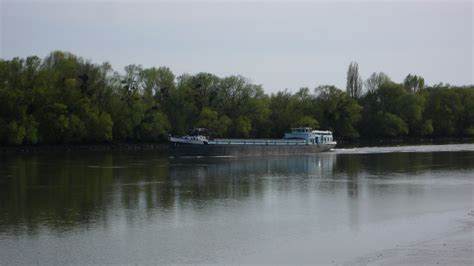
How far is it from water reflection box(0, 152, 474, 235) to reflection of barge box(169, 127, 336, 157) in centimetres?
887

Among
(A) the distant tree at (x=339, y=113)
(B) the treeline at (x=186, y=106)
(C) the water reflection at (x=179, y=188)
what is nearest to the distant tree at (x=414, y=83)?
(B) the treeline at (x=186, y=106)

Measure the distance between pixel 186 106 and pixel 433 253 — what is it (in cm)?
10019

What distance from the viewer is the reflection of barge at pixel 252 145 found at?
8606cm

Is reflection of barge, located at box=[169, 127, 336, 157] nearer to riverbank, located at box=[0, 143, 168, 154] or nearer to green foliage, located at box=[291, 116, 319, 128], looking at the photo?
green foliage, located at box=[291, 116, 319, 128]

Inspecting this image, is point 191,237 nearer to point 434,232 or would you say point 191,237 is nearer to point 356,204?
point 434,232

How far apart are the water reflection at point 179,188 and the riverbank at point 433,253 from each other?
18.3ft

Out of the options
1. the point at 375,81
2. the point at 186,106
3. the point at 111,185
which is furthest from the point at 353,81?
the point at 111,185

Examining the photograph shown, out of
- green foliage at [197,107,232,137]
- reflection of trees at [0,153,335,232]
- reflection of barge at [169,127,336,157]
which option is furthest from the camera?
green foliage at [197,107,232,137]

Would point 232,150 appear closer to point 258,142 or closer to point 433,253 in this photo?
point 258,142

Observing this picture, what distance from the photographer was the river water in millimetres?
26453

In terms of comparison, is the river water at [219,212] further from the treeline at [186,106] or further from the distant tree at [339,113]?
the distant tree at [339,113]

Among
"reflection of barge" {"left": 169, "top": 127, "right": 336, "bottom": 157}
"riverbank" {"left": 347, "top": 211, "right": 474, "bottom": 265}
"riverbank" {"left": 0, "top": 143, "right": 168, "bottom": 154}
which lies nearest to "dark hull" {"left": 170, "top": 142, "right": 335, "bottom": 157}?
"reflection of barge" {"left": 169, "top": 127, "right": 336, "bottom": 157}

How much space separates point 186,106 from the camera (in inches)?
4860

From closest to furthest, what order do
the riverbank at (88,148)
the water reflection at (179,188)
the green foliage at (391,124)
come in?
the water reflection at (179,188) < the riverbank at (88,148) < the green foliage at (391,124)
